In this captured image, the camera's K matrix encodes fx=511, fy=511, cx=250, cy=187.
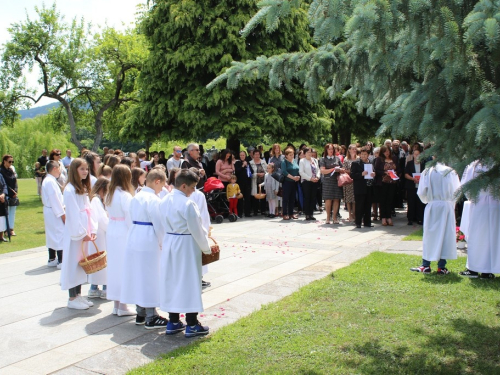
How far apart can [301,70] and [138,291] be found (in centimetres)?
336

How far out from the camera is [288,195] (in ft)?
52.6

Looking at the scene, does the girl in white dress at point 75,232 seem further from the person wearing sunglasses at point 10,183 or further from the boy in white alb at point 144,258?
the person wearing sunglasses at point 10,183

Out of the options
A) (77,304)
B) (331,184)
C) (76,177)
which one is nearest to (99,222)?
(76,177)

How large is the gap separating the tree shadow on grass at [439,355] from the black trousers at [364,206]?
8006mm

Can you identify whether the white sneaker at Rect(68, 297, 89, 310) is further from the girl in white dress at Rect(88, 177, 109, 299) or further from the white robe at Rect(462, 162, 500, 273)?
the white robe at Rect(462, 162, 500, 273)

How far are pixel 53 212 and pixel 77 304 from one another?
9.32ft

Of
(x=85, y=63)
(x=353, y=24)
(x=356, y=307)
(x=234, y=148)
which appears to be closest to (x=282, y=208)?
(x=234, y=148)

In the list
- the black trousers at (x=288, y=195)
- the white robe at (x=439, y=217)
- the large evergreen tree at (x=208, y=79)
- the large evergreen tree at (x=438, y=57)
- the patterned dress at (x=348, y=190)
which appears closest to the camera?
the large evergreen tree at (x=438, y=57)

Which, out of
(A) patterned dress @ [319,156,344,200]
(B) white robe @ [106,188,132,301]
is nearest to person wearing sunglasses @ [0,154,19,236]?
(B) white robe @ [106,188,132,301]

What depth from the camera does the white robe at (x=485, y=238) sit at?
8.16m

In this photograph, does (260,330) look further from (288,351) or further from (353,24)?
(353,24)

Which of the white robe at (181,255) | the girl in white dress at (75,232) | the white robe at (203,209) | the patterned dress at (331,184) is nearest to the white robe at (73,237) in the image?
the girl in white dress at (75,232)

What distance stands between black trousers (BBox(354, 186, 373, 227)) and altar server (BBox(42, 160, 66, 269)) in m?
7.74

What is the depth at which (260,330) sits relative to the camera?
6090 mm
